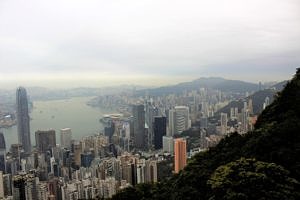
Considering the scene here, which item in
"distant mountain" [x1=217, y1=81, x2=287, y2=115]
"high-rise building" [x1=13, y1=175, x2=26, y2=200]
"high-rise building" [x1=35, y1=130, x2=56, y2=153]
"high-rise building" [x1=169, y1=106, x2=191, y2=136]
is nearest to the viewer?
"high-rise building" [x1=13, y1=175, x2=26, y2=200]

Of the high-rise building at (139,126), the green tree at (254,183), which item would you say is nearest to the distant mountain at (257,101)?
the high-rise building at (139,126)

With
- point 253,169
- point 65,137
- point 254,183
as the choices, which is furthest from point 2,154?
point 254,183

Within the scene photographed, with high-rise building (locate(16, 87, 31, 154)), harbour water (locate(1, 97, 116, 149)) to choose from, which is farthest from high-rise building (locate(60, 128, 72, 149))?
high-rise building (locate(16, 87, 31, 154))

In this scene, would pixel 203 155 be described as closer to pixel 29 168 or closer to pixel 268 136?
pixel 268 136

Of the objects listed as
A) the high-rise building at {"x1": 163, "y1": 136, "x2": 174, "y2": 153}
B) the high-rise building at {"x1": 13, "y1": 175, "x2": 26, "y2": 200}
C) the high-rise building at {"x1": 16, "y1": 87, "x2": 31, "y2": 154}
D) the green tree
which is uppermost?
the green tree

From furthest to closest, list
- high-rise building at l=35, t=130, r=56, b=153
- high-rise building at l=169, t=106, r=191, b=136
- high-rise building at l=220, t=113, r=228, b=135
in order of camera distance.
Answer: high-rise building at l=169, t=106, r=191, b=136
high-rise building at l=220, t=113, r=228, b=135
high-rise building at l=35, t=130, r=56, b=153

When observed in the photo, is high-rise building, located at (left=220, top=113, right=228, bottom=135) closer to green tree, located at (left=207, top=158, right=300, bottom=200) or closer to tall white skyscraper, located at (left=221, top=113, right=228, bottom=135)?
tall white skyscraper, located at (left=221, top=113, right=228, bottom=135)
